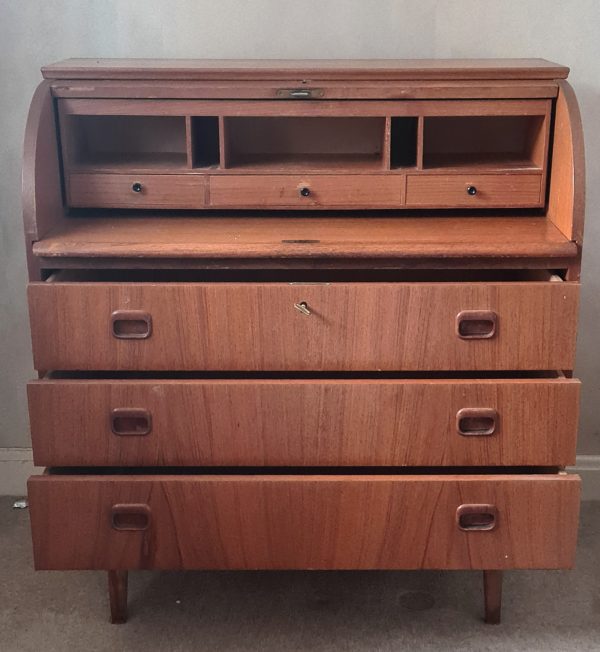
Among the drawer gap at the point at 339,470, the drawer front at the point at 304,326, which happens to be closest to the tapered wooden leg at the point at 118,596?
the drawer gap at the point at 339,470

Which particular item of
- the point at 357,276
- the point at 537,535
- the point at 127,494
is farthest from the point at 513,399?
the point at 127,494

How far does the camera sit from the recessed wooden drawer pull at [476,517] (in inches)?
66.6

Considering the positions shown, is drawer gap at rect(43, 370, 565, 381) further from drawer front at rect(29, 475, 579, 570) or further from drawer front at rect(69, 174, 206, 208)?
drawer front at rect(69, 174, 206, 208)

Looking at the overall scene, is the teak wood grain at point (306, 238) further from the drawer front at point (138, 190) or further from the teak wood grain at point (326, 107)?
the teak wood grain at point (326, 107)

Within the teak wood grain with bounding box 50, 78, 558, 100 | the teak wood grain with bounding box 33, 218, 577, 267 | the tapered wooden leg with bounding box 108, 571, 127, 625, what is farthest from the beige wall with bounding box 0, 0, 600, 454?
the tapered wooden leg with bounding box 108, 571, 127, 625

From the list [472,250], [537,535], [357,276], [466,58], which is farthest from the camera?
[466,58]

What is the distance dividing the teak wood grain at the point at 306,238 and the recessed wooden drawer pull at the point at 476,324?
11 cm

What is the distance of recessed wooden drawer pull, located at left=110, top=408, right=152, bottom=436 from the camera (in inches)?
65.4

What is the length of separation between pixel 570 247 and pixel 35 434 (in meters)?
1.08

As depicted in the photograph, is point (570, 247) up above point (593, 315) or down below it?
above

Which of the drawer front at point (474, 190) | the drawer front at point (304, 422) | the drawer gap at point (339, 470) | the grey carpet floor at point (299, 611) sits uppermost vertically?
the drawer front at point (474, 190)

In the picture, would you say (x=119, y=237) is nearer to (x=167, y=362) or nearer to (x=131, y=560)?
(x=167, y=362)

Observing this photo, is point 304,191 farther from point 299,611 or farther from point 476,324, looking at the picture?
point 299,611

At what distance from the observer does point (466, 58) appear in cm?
206
